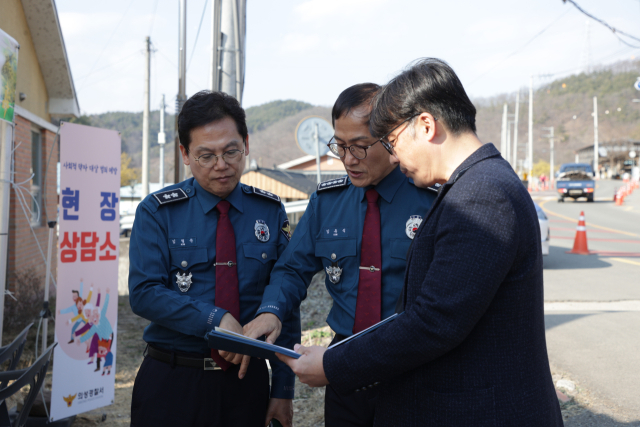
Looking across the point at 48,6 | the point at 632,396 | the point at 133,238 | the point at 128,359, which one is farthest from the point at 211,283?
the point at 48,6

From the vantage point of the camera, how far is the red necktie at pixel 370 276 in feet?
6.60

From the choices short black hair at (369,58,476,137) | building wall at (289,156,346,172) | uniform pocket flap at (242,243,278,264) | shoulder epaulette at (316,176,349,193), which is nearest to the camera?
short black hair at (369,58,476,137)

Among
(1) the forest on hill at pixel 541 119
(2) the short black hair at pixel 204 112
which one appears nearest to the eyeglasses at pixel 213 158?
(2) the short black hair at pixel 204 112

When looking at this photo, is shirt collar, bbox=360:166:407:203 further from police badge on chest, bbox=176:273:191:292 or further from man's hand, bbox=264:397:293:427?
man's hand, bbox=264:397:293:427

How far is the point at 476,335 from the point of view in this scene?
1.35 metres

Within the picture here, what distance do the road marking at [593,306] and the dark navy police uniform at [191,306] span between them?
5.48 metres

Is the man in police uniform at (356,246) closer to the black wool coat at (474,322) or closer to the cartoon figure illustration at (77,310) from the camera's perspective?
the black wool coat at (474,322)

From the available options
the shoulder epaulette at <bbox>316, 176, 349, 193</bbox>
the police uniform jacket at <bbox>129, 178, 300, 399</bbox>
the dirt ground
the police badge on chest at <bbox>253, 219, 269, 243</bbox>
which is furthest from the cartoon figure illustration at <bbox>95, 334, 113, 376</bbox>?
the shoulder epaulette at <bbox>316, 176, 349, 193</bbox>

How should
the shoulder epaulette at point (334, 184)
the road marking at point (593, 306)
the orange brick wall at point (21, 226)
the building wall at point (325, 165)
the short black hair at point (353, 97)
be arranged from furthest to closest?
1. the building wall at point (325, 165)
2. the orange brick wall at point (21, 226)
3. the road marking at point (593, 306)
4. the shoulder epaulette at point (334, 184)
5. the short black hair at point (353, 97)

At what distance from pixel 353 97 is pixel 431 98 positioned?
0.71 m

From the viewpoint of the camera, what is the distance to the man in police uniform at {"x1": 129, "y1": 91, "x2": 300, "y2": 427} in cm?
199

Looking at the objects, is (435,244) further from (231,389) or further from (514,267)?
(231,389)

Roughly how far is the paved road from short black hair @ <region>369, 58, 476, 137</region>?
2.95m

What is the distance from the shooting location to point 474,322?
129 cm
